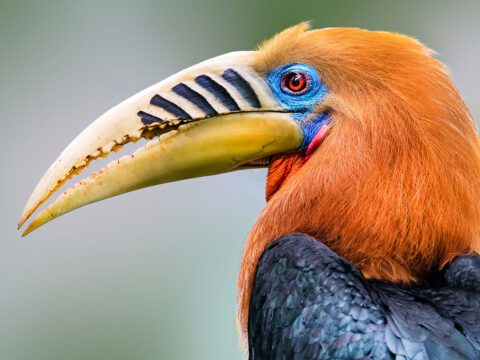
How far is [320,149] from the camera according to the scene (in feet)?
8.47

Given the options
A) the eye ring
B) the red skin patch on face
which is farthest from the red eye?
the red skin patch on face

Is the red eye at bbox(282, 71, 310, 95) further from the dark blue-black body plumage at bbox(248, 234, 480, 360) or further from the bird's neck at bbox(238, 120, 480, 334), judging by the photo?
the dark blue-black body plumage at bbox(248, 234, 480, 360)

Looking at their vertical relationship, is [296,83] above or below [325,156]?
above

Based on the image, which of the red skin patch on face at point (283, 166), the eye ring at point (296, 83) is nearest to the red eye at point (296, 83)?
the eye ring at point (296, 83)

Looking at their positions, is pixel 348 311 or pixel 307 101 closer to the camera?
pixel 348 311

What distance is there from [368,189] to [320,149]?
0.18 m

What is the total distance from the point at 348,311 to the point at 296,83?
29.3 inches

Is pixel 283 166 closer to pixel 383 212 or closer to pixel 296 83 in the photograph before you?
pixel 296 83

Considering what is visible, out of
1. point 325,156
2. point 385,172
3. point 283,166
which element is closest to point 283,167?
point 283,166

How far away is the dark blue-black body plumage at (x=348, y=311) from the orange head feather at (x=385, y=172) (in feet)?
0.33

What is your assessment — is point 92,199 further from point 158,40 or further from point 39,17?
point 39,17

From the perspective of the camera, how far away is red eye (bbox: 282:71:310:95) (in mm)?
2631

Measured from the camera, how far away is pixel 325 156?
8.40 feet

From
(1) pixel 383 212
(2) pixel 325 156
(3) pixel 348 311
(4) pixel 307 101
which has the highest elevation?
(4) pixel 307 101
